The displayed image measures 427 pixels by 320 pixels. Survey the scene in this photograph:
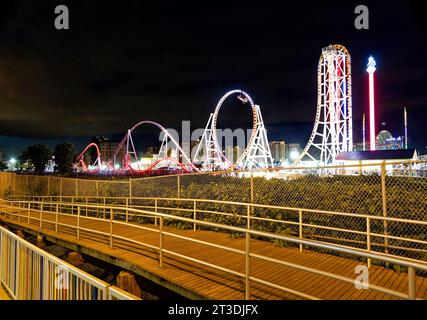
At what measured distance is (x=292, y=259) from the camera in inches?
230

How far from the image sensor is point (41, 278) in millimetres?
4129

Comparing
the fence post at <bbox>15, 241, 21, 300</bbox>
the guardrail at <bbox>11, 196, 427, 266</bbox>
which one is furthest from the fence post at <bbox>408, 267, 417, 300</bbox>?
the fence post at <bbox>15, 241, 21, 300</bbox>

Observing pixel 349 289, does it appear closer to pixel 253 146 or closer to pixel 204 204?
pixel 204 204

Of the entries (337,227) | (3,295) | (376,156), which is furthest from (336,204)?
(376,156)

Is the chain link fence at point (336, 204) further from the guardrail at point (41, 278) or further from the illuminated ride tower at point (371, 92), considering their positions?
the illuminated ride tower at point (371, 92)

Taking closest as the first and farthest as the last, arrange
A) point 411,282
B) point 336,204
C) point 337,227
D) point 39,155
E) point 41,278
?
point 411,282, point 41,278, point 337,227, point 336,204, point 39,155

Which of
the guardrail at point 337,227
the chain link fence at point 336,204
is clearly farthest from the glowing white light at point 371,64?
the guardrail at point 337,227

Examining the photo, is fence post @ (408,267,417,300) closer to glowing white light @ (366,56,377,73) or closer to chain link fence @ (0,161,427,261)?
chain link fence @ (0,161,427,261)

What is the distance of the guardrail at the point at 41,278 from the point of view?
3.06m

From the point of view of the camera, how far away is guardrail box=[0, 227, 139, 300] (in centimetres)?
306

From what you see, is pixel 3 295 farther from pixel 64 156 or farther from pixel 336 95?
pixel 64 156
